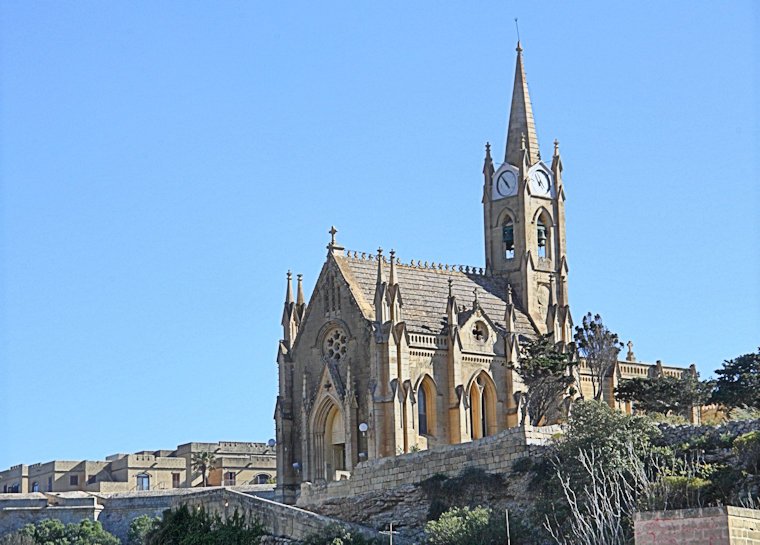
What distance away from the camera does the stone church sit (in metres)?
62.6

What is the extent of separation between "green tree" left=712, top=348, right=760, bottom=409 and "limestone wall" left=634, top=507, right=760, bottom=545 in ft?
103

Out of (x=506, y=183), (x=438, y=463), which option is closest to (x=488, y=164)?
(x=506, y=183)

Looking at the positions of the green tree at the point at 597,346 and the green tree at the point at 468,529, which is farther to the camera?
the green tree at the point at 597,346

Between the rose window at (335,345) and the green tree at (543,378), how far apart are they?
656 centimetres

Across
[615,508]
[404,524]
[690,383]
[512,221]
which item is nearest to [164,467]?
[512,221]

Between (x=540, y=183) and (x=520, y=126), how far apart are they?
2.76 meters

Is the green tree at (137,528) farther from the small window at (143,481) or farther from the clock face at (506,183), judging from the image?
the clock face at (506,183)

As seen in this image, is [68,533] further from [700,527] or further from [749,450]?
[700,527]

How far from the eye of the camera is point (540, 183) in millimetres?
71250

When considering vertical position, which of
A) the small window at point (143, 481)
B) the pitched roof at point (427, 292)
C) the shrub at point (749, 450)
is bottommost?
the shrub at point (749, 450)

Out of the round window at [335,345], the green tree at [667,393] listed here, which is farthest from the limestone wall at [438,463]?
the green tree at [667,393]

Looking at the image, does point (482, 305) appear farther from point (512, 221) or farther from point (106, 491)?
point (106, 491)

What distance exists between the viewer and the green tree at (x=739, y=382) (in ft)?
194

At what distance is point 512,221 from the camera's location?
2781 inches
